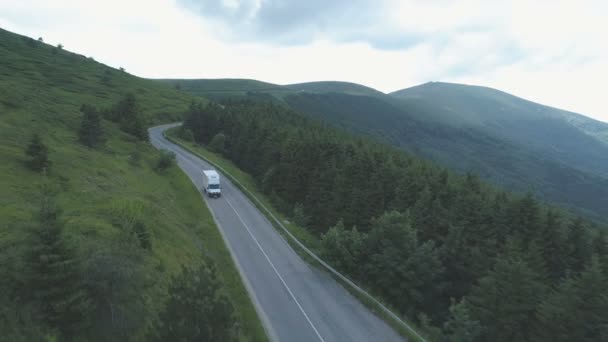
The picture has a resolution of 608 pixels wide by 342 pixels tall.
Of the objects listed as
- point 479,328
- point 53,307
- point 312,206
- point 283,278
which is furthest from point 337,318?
point 312,206

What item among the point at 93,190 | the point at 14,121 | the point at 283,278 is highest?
the point at 14,121

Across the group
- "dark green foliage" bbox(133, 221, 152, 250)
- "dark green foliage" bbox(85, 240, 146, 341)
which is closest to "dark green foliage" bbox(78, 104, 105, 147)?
"dark green foliage" bbox(133, 221, 152, 250)

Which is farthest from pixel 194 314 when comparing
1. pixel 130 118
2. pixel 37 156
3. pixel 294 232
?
pixel 130 118

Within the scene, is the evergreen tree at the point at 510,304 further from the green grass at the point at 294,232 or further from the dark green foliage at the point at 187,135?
the dark green foliage at the point at 187,135

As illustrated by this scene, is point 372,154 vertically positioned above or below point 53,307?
above

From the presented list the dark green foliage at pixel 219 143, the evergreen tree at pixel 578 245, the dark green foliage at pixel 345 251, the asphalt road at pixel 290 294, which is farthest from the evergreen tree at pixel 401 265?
the dark green foliage at pixel 219 143

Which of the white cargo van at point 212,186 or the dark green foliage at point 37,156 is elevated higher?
the dark green foliage at point 37,156

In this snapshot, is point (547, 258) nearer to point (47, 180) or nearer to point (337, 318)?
point (337, 318)
